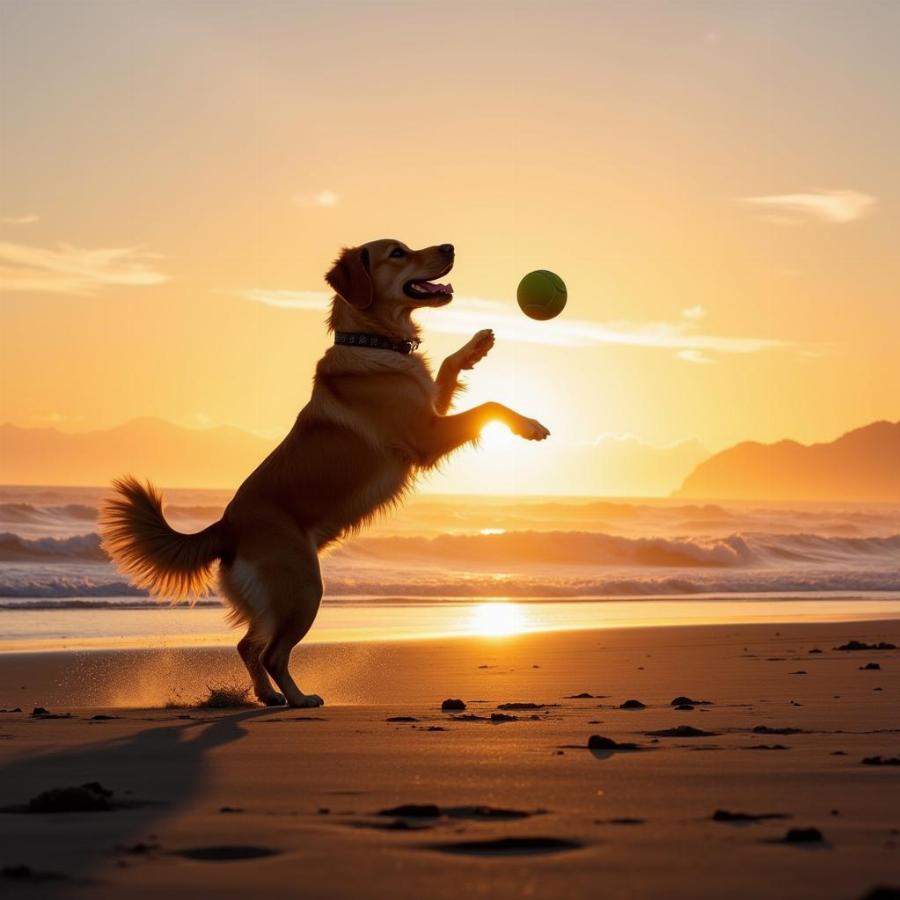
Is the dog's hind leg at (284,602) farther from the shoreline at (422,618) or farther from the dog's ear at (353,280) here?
the shoreline at (422,618)

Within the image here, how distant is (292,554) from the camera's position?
23.5 feet

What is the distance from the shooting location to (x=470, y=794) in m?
3.53

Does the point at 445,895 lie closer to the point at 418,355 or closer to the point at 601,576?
the point at 418,355

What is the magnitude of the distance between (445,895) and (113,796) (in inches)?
60.3

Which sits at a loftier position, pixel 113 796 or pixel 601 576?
pixel 601 576

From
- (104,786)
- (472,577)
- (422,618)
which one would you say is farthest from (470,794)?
(472,577)

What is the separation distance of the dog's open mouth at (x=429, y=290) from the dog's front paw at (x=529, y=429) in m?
0.91

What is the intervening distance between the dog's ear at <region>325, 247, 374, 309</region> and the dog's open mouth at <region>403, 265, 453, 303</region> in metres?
0.26

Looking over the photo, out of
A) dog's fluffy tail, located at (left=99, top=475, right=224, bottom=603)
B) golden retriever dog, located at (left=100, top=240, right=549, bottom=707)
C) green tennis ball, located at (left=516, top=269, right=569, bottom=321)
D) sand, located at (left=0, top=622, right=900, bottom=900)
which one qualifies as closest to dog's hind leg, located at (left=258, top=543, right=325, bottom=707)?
golden retriever dog, located at (left=100, top=240, right=549, bottom=707)

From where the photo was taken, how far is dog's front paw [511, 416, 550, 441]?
7598 millimetres

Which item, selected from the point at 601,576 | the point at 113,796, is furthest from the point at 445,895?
the point at 601,576

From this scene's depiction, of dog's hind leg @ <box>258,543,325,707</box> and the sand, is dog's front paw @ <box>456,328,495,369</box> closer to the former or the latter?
dog's hind leg @ <box>258,543,325,707</box>

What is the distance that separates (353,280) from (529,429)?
4.44 feet

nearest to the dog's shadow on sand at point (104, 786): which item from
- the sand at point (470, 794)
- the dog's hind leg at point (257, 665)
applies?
the sand at point (470, 794)
